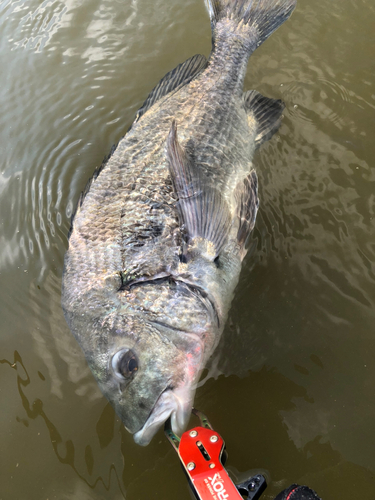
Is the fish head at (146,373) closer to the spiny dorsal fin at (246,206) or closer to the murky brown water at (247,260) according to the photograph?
the murky brown water at (247,260)

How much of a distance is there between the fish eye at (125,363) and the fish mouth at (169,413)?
0.66 ft

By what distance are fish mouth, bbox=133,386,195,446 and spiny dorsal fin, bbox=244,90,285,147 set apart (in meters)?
2.14

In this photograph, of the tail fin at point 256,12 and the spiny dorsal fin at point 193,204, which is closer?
the spiny dorsal fin at point 193,204

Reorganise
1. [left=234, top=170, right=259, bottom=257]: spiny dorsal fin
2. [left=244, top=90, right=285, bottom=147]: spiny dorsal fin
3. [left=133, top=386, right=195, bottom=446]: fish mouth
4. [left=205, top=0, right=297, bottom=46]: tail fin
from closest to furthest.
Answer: [left=133, top=386, right=195, bottom=446]: fish mouth < [left=234, top=170, right=259, bottom=257]: spiny dorsal fin < [left=244, top=90, right=285, bottom=147]: spiny dorsal fin < [left=205, top=0, right=297, bottom=46]: tail fin

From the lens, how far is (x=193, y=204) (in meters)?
2.31

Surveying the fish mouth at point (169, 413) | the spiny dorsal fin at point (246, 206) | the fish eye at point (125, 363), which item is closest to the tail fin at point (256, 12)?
the spiny dorsal fin at point (246, 206)

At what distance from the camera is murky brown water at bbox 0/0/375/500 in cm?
228

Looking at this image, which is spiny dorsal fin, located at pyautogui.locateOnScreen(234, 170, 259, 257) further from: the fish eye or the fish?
the fish eye

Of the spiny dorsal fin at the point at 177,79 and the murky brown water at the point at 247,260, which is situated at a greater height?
the spiny dorsal fin at the point at 177,79

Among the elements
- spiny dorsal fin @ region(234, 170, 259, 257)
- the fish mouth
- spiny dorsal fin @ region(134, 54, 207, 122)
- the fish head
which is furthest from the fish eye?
spiny dorsal fin @ region(134, 54, 207, 122)

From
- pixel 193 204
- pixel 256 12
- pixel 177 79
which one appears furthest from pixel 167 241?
pixel 256 12

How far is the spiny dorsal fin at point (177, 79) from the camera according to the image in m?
2.96

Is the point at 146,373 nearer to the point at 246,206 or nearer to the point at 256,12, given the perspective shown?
the point at 246,206

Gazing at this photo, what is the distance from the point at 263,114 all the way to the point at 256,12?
1100 millimetres
